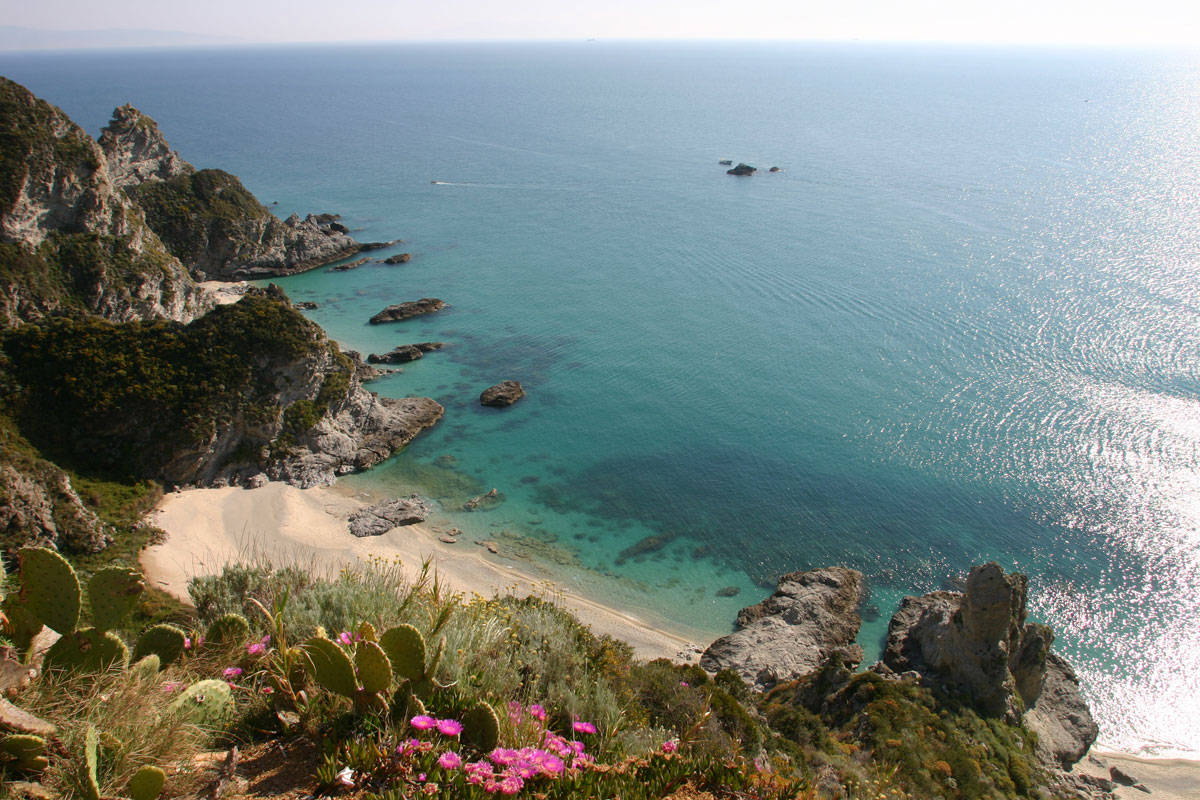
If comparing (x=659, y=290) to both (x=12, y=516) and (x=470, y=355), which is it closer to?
(x=470, y=355)

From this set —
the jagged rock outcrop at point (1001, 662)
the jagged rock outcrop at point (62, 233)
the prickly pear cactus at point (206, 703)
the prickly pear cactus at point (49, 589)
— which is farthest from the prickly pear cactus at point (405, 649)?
the jagged rock outcrop at point (62, 233)

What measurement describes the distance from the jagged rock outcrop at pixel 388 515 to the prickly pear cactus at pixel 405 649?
83.6ft

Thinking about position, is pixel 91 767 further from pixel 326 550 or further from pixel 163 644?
pixel 326 550

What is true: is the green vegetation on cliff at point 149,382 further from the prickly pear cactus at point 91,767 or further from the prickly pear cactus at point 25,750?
the prickly pear cactus at point 91,767

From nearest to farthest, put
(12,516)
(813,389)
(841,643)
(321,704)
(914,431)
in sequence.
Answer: (321,704) → (12,516) → (841,643) → (914,431) → (813,389)

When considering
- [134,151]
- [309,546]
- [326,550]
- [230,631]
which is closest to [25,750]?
[230,631]

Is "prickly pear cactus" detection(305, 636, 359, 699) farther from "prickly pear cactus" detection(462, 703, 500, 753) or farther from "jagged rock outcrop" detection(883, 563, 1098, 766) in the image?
"jagged rock outcrop" detection(883, 563, 1098, 766)

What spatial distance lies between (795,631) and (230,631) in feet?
73.6

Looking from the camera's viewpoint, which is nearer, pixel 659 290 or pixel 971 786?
pixel 971 786

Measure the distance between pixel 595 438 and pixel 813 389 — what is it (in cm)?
1601

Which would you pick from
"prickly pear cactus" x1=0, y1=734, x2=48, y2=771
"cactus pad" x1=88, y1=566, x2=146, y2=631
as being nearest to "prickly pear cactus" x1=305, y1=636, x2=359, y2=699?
"prickly pear cactus" x1=0, y1=734, x2=48, y2=771

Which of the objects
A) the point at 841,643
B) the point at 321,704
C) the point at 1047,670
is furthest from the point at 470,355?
the point at 321,704

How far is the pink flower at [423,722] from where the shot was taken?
7469mm

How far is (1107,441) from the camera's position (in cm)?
3934
